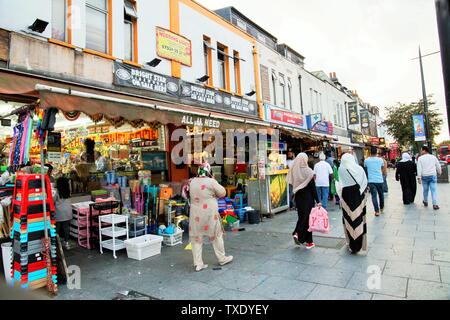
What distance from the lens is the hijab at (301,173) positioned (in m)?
5.77

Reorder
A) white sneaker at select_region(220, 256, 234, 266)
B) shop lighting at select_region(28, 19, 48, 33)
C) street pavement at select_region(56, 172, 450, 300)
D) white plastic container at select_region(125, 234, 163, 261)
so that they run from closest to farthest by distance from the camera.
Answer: street pavement at select_region(56, 172, 450, 300)
white sneaker at select_region(220, 256, 234, 266)
white plastic container at select_region(125, 234, 163, 261)
shop lighting at select_region(28, 19, 48, 33)

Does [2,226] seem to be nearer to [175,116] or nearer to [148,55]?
[175,116]

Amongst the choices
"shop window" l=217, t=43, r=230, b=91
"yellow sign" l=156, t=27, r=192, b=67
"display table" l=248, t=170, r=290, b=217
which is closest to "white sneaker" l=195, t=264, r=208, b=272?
"display table" l=248, t=170, r=290, b=217

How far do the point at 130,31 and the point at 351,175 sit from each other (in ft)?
25.3

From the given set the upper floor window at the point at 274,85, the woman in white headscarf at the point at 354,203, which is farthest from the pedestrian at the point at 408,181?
the upper floor window at the point at 274,85

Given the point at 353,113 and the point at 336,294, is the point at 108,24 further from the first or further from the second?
the point at 353,113

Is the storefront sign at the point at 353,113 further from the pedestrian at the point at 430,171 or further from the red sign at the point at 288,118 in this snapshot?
the pedestrian at the point at 430,171

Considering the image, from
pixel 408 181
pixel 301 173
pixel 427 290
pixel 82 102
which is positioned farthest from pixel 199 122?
pixel 408 181

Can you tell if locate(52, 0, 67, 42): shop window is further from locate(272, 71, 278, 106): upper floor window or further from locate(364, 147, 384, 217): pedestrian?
locate(272, 71, 278, 106): upper floor window

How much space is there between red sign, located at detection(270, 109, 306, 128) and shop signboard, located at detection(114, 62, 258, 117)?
202cm

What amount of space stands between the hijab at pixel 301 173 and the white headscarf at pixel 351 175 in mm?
614

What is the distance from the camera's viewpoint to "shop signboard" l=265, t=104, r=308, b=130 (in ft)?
47.3
